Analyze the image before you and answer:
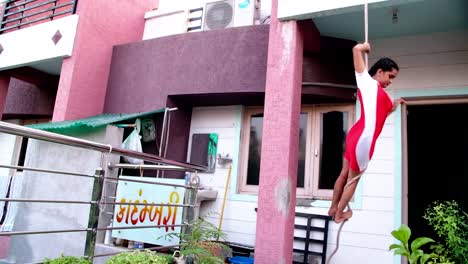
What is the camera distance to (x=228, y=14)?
196 inches

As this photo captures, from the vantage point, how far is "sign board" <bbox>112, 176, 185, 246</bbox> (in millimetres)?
3182

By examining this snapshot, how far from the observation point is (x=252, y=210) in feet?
14.2

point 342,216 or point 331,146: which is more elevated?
point 331,146

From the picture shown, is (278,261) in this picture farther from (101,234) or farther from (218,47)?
(218,47)

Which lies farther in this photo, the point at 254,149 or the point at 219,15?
the point at 219,15

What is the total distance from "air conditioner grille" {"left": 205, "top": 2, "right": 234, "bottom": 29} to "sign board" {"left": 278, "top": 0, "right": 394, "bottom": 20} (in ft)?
5.86

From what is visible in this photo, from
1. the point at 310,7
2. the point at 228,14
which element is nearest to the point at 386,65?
the point at 310,7

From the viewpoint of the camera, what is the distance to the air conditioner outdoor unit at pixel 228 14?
483 centimetres

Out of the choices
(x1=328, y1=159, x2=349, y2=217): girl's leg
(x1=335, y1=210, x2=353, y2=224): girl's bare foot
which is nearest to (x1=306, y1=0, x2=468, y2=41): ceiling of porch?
(x1=328, y1=159, x2=349, y2=217): girl's leg

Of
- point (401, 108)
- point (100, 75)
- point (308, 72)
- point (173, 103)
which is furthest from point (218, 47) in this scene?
point (401, 108)

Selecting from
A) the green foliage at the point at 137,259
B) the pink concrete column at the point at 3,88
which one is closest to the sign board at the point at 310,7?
the green foliage at the point at 137,259

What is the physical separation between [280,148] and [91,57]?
345 centimetres

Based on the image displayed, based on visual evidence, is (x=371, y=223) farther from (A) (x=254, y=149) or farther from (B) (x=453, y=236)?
(A) (x=254, y=149)

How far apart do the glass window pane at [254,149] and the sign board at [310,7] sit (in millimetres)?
1699
